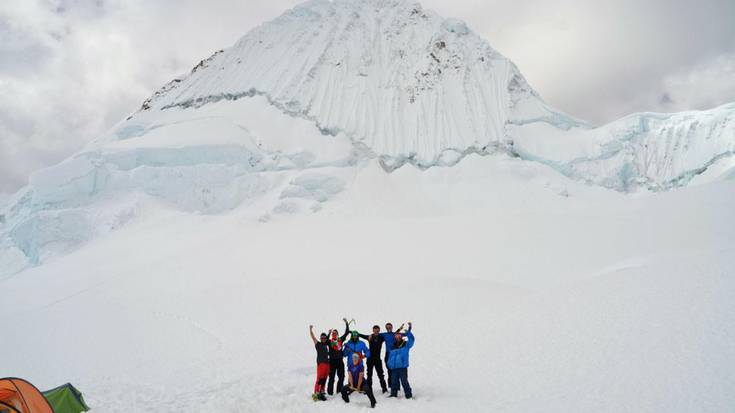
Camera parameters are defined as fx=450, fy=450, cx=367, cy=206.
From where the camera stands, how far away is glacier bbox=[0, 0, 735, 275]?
30.0 metres

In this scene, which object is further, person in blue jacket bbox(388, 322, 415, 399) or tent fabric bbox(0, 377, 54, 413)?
person in blue jacket bbox(388, 322, 415, 399)

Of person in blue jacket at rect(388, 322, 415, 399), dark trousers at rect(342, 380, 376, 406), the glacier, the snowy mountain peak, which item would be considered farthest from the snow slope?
the snowy mountain peak

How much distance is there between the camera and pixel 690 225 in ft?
62.8

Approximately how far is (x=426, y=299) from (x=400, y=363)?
953cm

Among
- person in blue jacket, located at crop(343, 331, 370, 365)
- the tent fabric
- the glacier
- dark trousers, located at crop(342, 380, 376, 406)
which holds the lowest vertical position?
dark trousers, located at crop(342, 380, 376, 406)

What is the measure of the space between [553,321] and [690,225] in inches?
495

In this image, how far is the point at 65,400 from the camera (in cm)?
696

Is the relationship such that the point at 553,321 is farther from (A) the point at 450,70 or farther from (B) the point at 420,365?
(A) the point at 450,70

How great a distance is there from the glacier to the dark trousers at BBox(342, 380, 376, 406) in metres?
22.3

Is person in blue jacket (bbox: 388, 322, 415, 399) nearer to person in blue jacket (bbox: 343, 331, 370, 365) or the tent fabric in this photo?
person in blue jacket (bbox: 343, 331, 370, 365)

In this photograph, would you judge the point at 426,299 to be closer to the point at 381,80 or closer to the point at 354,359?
the point at 354,359

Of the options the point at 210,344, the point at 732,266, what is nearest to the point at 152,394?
the point at 210,344

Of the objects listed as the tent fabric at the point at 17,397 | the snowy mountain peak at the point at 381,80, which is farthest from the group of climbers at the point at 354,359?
the snowy mountain peak at the point at 381,80

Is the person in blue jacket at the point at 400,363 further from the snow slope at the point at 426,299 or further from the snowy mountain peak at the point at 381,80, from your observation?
the snowy mountain peak at the point at 381,80
